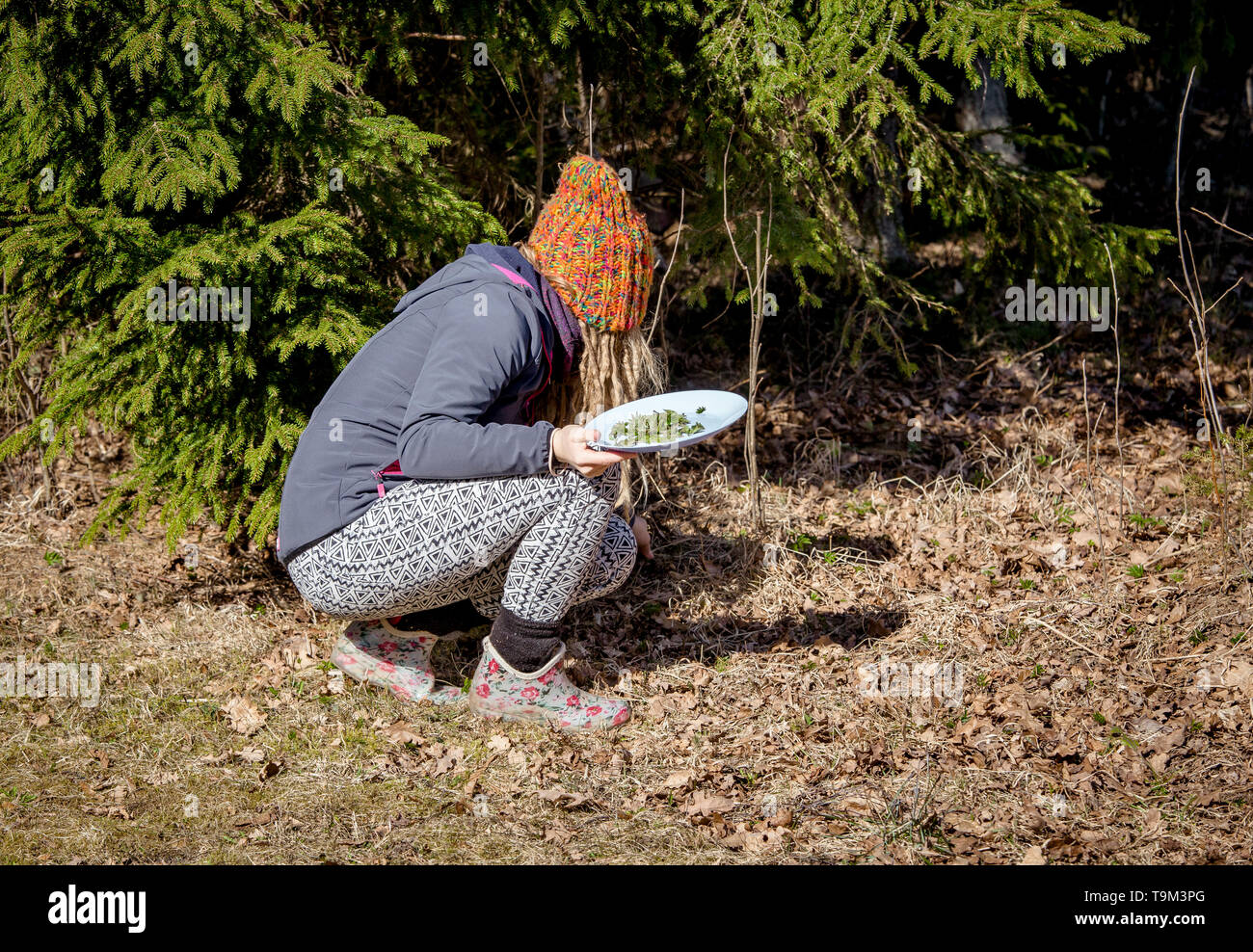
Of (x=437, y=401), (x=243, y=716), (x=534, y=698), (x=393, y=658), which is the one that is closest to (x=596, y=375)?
(x=437, y=401)

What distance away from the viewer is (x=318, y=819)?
2969mm

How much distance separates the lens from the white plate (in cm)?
280

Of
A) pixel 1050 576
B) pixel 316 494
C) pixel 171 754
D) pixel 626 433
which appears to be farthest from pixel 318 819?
pixel 1050 576

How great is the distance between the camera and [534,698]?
3.37m

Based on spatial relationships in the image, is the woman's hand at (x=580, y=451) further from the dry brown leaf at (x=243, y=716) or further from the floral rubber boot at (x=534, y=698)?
the dry brown leaf at (x=243, y=716)

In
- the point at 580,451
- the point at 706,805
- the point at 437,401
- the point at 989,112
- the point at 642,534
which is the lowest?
the point at 706,805

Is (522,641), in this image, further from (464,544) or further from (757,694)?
(757,694)

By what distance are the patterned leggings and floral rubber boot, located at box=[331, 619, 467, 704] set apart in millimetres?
343

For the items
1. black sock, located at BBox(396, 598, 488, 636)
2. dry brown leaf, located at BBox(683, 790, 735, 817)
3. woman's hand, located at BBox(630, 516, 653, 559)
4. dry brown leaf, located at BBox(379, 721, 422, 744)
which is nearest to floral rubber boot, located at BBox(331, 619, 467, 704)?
black sock, located at BBox(396, 598, 488, 636)

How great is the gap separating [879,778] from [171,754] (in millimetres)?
2218

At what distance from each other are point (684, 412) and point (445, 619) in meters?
1.19

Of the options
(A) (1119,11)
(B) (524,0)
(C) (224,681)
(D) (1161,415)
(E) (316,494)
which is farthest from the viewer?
(A) (1119,11)

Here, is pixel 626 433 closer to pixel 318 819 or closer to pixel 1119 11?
pixel 318 819

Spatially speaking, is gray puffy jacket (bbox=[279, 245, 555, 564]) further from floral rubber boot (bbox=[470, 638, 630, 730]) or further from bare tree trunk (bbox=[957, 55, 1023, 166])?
bare tree trunk (bbox=[957, 55, 1023, 166])
